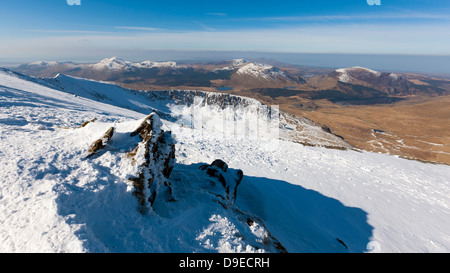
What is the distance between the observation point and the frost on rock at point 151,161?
10.4 metres

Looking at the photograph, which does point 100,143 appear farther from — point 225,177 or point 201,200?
point 225,177

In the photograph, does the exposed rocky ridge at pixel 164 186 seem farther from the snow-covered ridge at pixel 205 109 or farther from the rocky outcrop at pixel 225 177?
the snow-covered ridge at pixel 205 109

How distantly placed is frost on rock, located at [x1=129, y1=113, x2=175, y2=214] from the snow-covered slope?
494 millimetres

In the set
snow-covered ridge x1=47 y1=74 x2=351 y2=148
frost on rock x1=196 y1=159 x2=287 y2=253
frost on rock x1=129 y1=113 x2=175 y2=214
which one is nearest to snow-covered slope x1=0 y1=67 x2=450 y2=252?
frost on rock x1=196 y1=159 x2=287 y2=253

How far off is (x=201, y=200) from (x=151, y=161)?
4.13 metres

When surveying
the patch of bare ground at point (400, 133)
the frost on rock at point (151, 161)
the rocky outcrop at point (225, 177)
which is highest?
the frost on rock at point (151, 161)

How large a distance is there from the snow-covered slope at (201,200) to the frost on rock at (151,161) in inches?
19.4

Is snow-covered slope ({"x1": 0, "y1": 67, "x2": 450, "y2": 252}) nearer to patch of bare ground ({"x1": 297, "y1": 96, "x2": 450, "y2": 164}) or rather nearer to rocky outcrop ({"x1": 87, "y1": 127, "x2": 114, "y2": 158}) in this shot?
rocky outcrop ({"x1": 87, "y1": 127, "x2": 114, "y2": 158})

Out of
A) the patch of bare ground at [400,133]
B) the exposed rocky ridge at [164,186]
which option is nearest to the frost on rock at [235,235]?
the exposed rocky ridge at [164,186]

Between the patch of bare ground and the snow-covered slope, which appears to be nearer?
the snow-covered slope

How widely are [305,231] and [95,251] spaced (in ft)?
51.6

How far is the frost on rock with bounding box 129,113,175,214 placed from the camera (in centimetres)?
1043

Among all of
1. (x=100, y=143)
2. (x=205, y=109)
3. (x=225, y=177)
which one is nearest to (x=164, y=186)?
(x=100, y=143)
